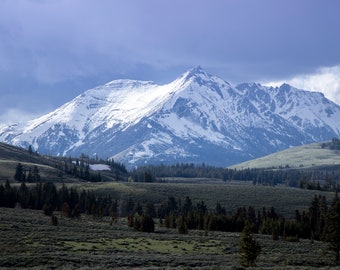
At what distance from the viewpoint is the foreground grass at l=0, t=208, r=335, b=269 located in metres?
58.4

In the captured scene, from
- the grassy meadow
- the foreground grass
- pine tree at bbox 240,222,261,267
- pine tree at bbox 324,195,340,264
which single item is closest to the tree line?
pine tree at bbox 324,195,340,264

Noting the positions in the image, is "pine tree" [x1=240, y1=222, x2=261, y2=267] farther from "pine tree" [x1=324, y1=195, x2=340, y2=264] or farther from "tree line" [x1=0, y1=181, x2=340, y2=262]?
"tree line" [x1=0, y1=181, x2=340, y2=262]

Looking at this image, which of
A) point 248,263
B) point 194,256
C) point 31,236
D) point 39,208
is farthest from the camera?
point 39,208

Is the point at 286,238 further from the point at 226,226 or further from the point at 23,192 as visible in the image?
the point at 23,192

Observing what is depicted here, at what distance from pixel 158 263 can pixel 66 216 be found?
67.5 metres

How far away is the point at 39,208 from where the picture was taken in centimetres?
14788

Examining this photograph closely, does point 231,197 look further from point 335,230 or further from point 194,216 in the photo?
point 335,230

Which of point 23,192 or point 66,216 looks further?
point 23,192

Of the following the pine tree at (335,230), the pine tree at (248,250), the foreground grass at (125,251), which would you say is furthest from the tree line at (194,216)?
the pine tree at (248,250)

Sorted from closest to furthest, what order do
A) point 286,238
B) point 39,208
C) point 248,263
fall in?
1. point 248,263
2. point 286,238
3. point 39,208

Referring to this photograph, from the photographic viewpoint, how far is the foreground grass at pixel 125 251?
58406mm

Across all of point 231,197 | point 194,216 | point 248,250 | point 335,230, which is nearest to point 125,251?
point 248,250

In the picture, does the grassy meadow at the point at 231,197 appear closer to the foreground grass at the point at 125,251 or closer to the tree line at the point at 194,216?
the tree line at the point at 194,216

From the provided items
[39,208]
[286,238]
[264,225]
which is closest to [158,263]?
[286,238]
